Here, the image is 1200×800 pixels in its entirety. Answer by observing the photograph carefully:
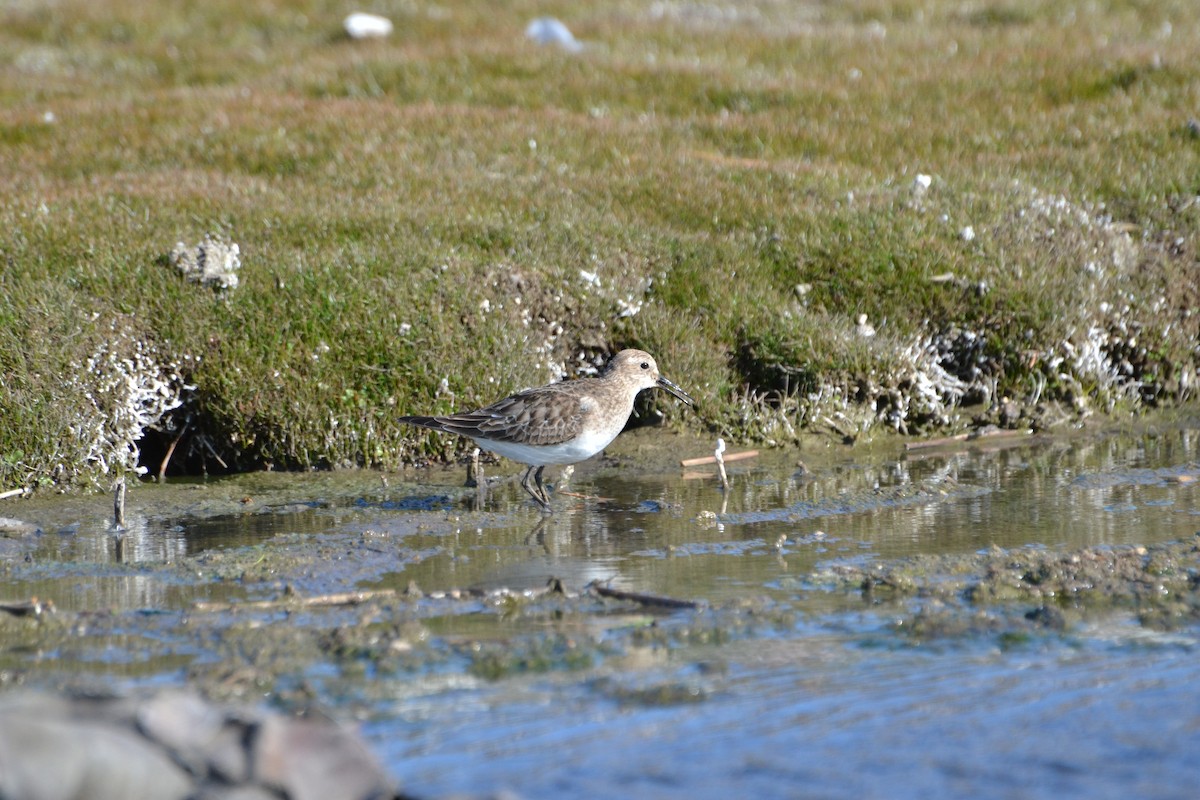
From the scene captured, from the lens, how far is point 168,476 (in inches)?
421

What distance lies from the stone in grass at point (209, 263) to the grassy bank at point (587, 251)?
0.09 meters

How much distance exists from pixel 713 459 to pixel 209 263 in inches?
170

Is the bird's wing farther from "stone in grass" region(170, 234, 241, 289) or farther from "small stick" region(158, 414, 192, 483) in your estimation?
"stone in grass" region(170, 234, 241, 289)

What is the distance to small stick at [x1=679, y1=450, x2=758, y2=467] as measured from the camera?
34.9 feet

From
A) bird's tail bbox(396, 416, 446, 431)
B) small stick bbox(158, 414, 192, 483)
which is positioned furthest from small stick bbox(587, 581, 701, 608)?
small stick bbox(158, 414, 192, 483)

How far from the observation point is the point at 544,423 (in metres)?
9.67

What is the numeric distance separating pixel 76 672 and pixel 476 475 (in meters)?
4.21

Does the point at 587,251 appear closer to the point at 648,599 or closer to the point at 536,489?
the point at 536,489

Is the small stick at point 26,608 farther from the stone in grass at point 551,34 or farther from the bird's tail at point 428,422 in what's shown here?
the stone in grass at point 551,34

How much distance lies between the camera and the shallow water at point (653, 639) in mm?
5492

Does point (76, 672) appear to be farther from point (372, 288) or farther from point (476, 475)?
point (372, 288)

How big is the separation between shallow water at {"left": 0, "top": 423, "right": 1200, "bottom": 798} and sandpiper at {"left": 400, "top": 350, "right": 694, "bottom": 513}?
0.35 meters

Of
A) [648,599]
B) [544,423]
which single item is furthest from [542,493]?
[648,599]

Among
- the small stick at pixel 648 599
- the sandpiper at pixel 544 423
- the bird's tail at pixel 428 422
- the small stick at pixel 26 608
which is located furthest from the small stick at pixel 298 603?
the bird's tail at pixel 428 422
